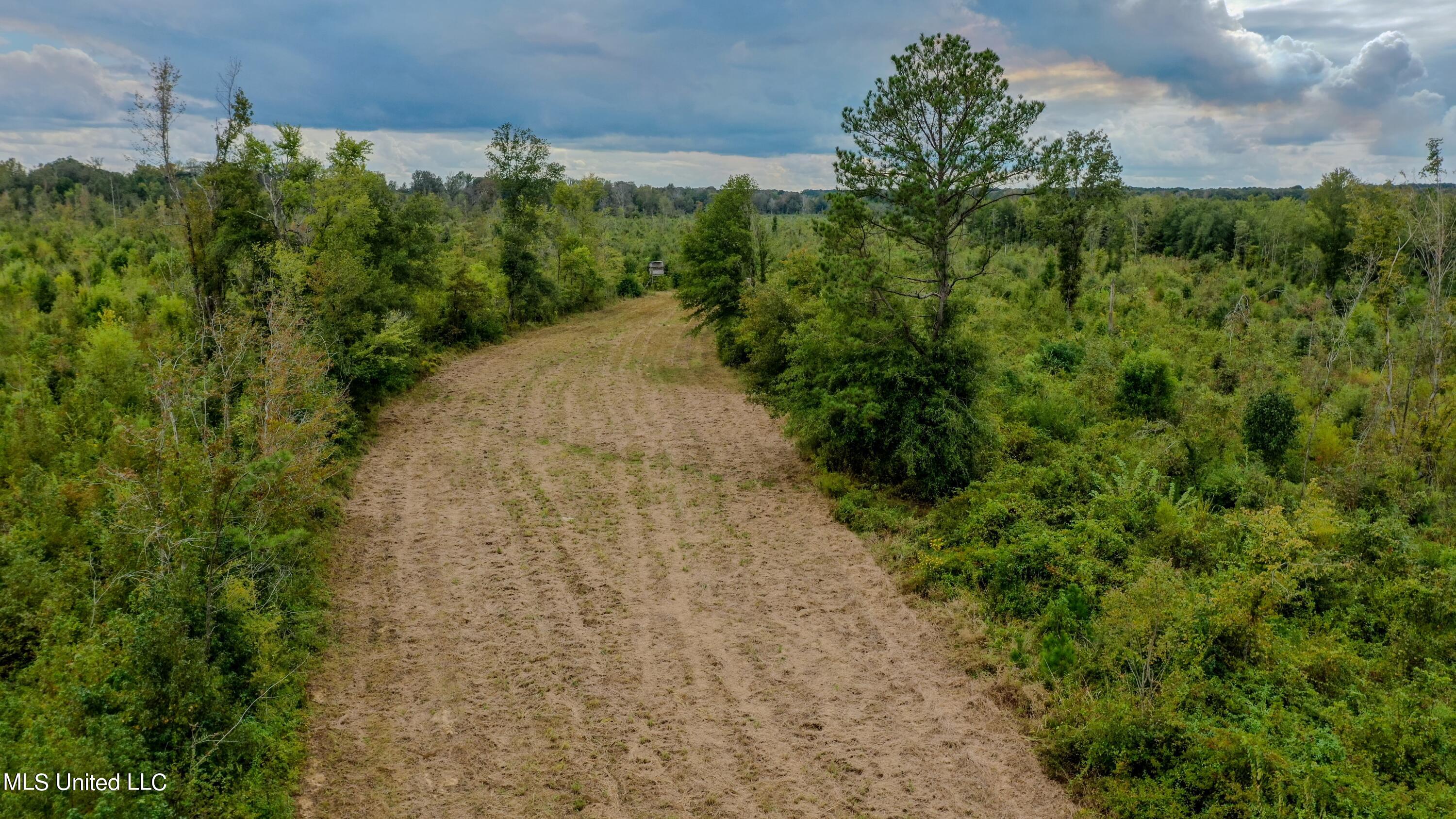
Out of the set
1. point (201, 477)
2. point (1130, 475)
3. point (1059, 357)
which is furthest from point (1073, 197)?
point (201, 477)

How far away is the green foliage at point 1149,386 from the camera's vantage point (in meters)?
18.8

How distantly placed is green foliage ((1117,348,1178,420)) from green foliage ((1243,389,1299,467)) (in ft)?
8.86

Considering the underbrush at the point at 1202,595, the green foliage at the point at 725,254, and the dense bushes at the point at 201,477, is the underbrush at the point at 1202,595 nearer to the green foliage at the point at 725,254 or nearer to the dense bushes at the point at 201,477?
the dense bushes at the point at 201,477

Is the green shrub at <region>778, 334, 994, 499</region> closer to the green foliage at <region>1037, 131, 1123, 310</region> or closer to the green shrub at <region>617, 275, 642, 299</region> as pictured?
the green foliage at <region>1037, 131, 1123, 310</region>

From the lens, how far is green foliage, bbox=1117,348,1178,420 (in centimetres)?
1878

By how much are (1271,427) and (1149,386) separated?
11.6 feet

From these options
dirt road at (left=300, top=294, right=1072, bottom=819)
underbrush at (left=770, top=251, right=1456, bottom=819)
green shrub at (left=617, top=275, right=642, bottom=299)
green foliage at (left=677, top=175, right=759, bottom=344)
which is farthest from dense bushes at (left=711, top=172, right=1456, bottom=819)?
green shrub at (left=617, top=275, right=642, bottom=299)

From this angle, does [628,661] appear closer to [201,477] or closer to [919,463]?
[201,477]

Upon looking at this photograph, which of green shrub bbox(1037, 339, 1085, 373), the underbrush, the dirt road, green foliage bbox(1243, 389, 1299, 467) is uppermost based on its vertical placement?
green shrub bbox(1037, 339, 1085, 373)

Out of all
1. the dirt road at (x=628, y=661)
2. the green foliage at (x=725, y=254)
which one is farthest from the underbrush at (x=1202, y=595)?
the green foliage at (x=725, y=254)

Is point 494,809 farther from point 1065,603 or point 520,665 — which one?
point 1065,603

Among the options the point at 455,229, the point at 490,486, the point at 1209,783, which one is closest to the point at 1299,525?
the point at 1209,783

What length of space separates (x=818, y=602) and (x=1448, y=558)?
9580 millimetres

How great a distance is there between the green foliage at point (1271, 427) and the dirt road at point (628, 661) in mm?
9557
